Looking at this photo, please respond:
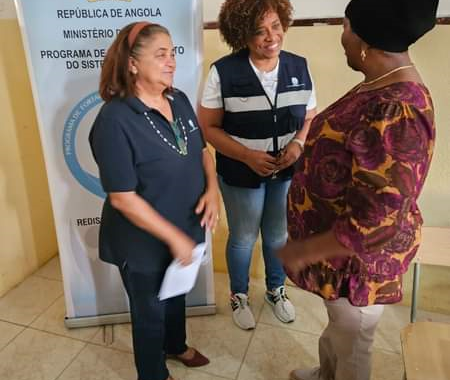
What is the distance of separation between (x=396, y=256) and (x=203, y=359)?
1084 mm

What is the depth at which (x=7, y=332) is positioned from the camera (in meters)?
A: 2.05

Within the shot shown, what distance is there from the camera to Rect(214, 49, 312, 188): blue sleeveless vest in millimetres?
1628

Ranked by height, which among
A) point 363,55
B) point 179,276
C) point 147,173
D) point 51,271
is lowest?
point 51,271

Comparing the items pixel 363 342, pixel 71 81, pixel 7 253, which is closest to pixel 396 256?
pixel 363 342

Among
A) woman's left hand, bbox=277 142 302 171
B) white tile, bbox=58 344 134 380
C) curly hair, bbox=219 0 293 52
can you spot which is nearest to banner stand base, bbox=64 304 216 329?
white tile, bbox=58 344 134 380

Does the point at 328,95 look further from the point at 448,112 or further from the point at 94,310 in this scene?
the point at 94,310

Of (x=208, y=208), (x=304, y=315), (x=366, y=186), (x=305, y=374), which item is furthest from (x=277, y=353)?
(x=366, y=186)

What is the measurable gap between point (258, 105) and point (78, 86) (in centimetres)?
72

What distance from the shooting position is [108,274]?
6.46 feet

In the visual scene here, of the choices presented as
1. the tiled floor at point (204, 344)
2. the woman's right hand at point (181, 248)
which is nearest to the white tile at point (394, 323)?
the tiled floor at point (204, 344)

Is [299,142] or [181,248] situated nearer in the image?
[181,248]

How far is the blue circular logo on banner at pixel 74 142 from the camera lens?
66.7 inches

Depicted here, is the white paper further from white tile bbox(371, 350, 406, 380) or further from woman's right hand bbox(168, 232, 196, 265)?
white tile bbox(371, 350, 406, 380)

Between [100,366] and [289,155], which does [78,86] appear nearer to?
[289,155]
